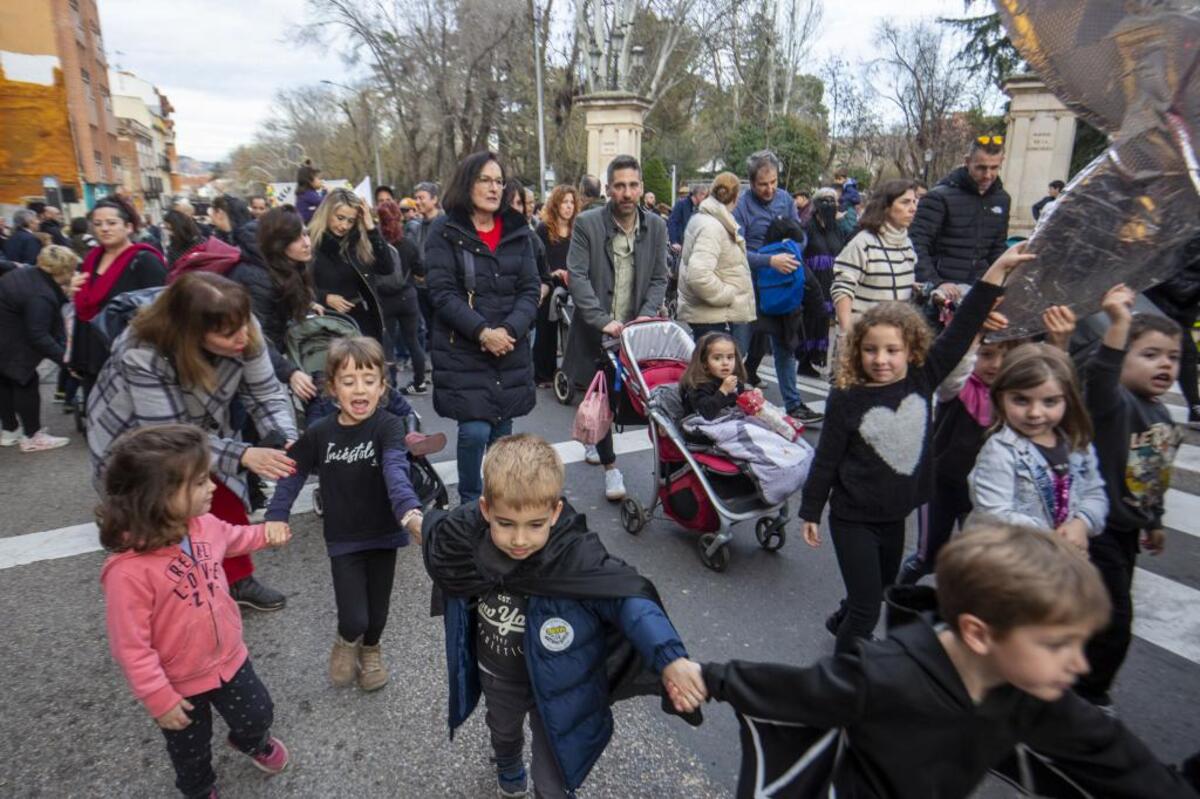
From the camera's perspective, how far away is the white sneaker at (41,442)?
6.19 m

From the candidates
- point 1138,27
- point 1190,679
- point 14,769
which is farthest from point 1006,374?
point 14,769

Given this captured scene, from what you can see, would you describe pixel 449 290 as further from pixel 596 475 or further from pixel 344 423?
pixel 596 475

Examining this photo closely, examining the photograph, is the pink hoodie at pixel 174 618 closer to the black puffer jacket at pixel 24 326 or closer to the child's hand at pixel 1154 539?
the child's hand at pixel 1154 539

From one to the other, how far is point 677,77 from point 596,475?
3271cm

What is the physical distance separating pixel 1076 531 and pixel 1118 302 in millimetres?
820

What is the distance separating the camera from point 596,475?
5.42 m

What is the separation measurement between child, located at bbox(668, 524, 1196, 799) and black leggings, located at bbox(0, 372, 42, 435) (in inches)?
277

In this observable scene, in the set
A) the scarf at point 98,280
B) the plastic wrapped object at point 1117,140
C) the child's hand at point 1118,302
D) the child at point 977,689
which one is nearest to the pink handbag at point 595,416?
the plastic wrapped object at point 1117,140

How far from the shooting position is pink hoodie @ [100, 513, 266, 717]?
6.54ft

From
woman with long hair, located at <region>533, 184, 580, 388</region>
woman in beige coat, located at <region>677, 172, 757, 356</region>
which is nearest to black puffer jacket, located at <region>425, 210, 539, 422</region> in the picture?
woman in beige coat, located at <region>677, 172, 757, 356</region>

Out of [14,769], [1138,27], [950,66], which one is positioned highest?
[950,66]

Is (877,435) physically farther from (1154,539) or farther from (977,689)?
(977,689)

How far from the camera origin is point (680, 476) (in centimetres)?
416

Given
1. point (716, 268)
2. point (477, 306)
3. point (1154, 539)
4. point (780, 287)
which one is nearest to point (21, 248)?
point (477, 306)
